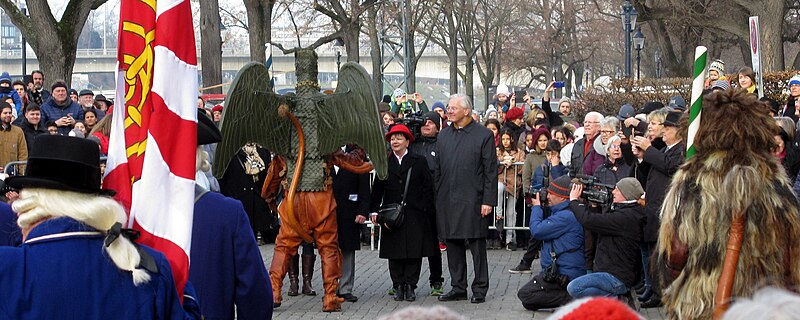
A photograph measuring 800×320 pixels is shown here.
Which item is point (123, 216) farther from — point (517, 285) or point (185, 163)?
point (517, 285)

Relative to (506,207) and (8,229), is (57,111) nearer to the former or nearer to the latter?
(506,207)

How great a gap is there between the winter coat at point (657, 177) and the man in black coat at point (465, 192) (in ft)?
5.62

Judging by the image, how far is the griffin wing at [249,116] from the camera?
10.1m

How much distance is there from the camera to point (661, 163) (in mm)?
9297

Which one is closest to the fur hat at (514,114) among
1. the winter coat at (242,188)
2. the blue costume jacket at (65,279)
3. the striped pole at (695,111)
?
the winter coat at (242,188)

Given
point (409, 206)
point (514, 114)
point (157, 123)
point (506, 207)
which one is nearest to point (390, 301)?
point (409, 206)

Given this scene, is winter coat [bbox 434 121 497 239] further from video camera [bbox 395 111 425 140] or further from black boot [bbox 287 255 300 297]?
video camera [bbox 395 111 425 140]

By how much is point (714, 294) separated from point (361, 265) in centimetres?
860

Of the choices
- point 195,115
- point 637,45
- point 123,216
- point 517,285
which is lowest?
point 517,285

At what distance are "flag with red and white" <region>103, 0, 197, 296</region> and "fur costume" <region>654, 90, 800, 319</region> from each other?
2765mm

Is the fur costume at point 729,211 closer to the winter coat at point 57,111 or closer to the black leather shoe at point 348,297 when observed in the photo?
the black leather shoe at point 348,297

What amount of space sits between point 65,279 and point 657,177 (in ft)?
21.9

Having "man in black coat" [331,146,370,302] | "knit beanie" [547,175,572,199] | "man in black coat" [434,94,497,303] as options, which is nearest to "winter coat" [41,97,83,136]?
"man in black coat" [331,146,370,302]

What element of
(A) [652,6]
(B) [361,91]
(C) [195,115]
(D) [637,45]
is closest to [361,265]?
(B) [361,91]
